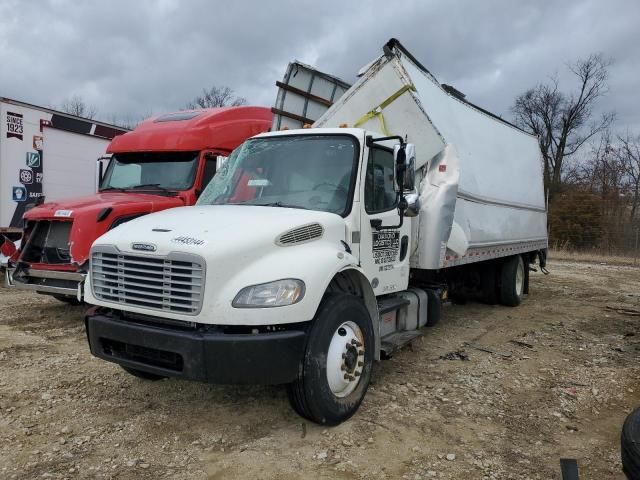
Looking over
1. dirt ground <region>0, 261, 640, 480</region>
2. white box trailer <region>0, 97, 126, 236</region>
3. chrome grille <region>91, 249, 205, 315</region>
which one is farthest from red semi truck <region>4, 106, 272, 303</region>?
chrome grille <region>91, 249, 205, 315</region>

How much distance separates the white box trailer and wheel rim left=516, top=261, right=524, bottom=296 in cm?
896

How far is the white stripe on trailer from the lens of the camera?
6348 millimetres

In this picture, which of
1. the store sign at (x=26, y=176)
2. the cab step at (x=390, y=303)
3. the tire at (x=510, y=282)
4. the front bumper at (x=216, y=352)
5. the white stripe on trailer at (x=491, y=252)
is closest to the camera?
the front bumper at (x=216, y=352)

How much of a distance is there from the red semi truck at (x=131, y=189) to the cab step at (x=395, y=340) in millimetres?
3206

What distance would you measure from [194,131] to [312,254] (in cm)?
469

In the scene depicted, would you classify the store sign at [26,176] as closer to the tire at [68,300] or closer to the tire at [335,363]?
the tire at [68,300]

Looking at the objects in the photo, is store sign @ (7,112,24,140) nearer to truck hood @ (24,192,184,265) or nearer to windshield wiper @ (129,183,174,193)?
truck hood @ (24,192,184,265)

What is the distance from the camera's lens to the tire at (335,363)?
3.65 m

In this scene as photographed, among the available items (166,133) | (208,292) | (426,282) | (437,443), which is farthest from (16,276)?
(437,443)

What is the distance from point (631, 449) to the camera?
2988 millimetres

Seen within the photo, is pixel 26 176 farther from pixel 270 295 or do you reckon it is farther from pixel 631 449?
pixel 631 449

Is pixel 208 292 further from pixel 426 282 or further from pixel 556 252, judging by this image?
pixel 556 252

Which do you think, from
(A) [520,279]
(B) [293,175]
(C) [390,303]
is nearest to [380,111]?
(B) [293,175]

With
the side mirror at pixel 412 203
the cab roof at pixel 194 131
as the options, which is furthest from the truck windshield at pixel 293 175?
the cab roof at pixel 194 131
